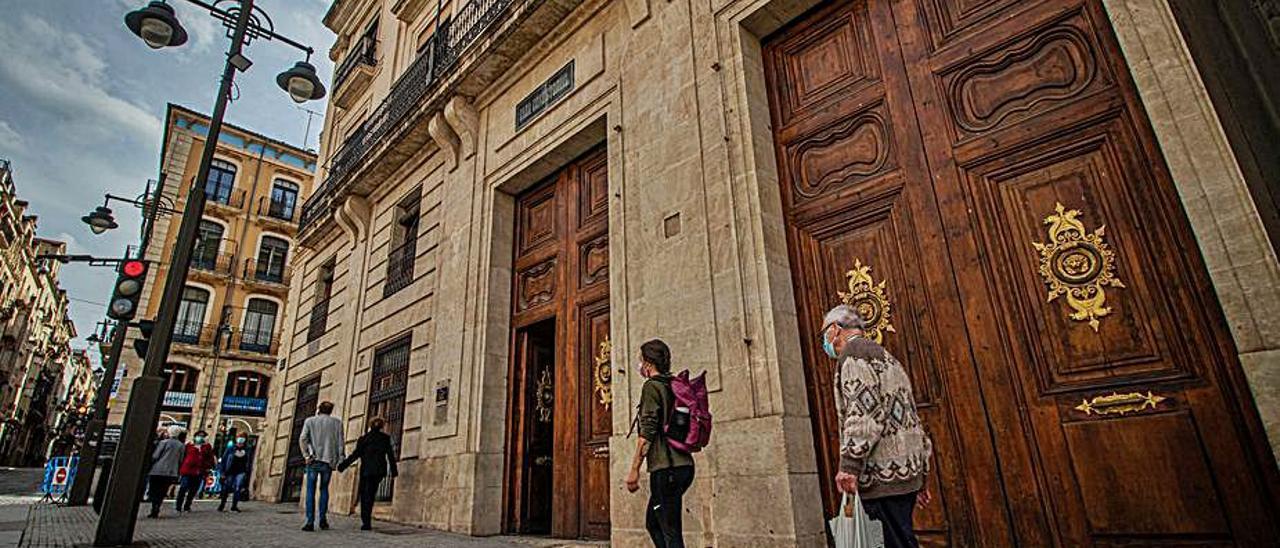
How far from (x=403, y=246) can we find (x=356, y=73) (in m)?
5.93

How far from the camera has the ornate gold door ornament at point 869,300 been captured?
4383 mm

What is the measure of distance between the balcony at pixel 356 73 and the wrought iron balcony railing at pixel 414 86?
1500mm

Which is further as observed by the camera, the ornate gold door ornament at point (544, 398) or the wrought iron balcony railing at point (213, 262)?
the wrought iron balcony railing at point (213, 262)

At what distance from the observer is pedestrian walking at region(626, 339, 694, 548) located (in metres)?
3.53

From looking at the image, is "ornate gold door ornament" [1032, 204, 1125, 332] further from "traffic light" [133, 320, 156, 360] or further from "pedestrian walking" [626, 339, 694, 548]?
"traffic light" [133, 320, 156, 360]

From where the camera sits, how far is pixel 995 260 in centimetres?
393

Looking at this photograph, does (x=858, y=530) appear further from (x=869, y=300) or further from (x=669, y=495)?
(x=869, y=300)

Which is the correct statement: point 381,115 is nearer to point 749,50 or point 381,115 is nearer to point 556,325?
point 556,325

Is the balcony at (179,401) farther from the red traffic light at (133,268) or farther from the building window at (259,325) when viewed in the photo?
the red traffic light at (133,268)

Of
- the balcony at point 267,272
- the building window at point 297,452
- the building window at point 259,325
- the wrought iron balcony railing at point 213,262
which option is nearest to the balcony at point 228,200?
the wrought iron balcony railing at point 213,262

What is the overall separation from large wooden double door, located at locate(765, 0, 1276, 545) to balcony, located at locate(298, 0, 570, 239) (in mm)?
4733

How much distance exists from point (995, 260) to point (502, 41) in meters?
6.84

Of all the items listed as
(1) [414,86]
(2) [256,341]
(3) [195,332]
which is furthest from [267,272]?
(1) [414,86]

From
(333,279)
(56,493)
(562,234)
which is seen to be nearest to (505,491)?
(562,234)
